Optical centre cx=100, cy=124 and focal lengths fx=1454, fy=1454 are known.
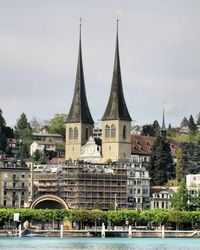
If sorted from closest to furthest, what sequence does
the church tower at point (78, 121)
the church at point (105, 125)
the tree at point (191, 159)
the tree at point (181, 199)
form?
the tree at point (181, 199)
the church at point (105, 125)
the church tower at point (78, 121)
the tree at point (191, 159)


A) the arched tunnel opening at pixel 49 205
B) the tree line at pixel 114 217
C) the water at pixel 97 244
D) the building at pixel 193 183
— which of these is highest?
the building at pixel 193 183

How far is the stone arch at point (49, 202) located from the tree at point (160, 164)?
19.8m

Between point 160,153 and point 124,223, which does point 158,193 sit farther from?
A: point 124,223

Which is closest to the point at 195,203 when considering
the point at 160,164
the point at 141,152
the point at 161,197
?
the point at 161,197

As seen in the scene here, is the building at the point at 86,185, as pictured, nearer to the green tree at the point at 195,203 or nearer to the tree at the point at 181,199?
the tree at the point at 181,199

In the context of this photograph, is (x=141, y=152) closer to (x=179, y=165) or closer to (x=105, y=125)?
(x=179, y=165)

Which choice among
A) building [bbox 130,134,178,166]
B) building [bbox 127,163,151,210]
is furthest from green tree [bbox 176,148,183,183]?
building [bbox 127,163,151,210]

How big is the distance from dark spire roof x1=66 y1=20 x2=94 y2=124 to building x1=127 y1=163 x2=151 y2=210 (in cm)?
1308

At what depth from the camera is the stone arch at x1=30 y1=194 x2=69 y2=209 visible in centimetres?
16456

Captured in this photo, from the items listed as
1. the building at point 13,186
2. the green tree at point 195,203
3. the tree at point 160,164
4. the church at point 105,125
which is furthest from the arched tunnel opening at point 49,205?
the tree at point 160,164

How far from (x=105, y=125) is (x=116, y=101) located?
4.33 m

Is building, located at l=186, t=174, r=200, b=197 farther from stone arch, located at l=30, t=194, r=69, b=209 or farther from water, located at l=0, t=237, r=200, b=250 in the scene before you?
water, located at l=0, t=237, r=200, b=250

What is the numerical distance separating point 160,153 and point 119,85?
396 inches

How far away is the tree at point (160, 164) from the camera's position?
18388 centimetres
